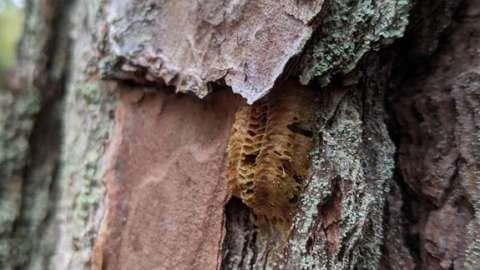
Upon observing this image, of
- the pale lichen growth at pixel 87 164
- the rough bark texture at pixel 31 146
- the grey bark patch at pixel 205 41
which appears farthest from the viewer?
the rough bark texture at pixel 31 146

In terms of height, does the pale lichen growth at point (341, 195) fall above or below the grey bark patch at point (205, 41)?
below

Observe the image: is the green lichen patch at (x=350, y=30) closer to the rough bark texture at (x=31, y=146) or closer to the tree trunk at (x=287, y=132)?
the tree trunk at (x=287, y=132)

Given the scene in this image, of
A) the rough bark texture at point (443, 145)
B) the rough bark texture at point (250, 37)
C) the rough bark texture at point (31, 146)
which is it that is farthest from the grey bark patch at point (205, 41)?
the rough bark texture at point (31, 146)

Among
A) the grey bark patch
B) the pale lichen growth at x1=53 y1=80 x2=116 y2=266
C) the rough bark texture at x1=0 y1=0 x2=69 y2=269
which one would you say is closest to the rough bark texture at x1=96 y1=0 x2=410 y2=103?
the grey bark patch

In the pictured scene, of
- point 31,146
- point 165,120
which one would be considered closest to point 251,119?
point 165,120

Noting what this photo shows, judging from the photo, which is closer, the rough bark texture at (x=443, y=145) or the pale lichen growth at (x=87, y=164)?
the rough bark texture at (x=443, y=145)

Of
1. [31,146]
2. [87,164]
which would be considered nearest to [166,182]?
[87,164]

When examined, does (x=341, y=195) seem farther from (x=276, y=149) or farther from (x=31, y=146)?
(x=31, y=146)

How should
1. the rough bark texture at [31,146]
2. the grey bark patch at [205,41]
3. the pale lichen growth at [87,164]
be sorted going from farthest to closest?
1. the rough bark texture at [31,146]
2. the pale lichen growth at [87,164]
3. the grey bark patch at [205,41]
